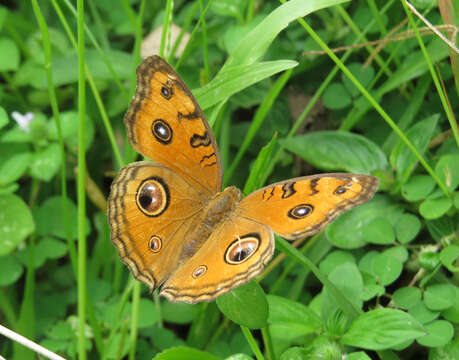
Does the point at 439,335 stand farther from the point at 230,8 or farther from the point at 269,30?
the point at 230,8

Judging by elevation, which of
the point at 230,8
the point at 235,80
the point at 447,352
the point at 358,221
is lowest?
the point at 447,352

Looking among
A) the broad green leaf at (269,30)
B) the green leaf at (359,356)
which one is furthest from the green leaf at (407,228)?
the broad green leaf at (269,30)

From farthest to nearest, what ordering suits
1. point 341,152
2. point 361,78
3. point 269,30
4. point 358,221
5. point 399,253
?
point 361,78, point 341,152, point 358,221, point 399,253, point 269,30

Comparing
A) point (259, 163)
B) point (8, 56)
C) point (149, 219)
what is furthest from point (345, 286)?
point (8, 56)

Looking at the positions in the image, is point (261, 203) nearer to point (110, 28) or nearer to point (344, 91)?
point (344, 91)

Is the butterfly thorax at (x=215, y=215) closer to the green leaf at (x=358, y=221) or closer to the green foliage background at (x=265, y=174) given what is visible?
the green foliage background at (x=265, y=174)
